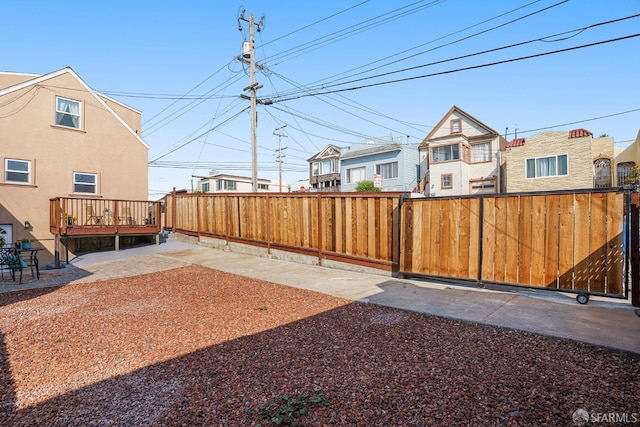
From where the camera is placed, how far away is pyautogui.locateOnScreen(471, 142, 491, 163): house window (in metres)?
25.4

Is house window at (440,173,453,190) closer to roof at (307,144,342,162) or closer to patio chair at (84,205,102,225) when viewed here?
roof at (307,144,342,162)

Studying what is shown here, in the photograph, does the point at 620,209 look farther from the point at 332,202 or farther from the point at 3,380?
the point at 3,380

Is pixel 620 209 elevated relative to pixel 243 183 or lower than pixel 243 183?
lower

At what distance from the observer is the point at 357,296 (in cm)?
631

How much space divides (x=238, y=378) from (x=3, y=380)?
94.2 inches

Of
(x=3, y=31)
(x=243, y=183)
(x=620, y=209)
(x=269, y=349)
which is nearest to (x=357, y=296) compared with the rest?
(x=269, y=349)

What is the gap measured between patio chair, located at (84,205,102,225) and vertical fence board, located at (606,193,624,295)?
1557cm

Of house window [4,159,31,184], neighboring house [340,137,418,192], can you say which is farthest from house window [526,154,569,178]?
house window [4,159,31,184]

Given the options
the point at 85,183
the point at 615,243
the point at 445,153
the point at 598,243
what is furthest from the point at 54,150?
the point at 445,153

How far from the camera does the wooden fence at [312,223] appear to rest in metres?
8.25

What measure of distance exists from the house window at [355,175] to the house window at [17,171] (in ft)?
89.1

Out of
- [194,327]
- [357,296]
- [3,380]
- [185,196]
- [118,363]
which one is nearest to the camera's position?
[3,380]

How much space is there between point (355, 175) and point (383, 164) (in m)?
3.58

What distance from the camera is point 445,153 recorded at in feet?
85.7
